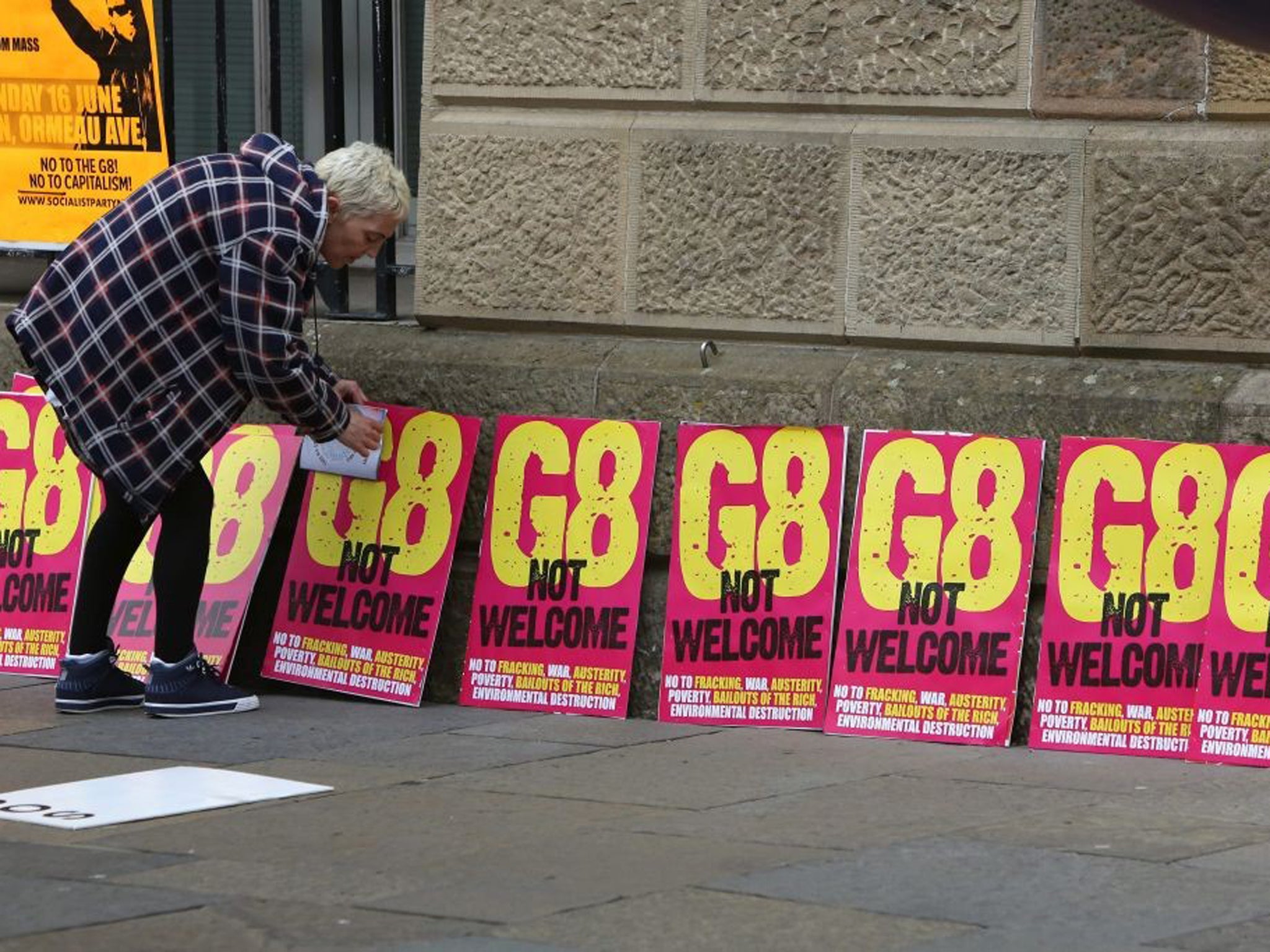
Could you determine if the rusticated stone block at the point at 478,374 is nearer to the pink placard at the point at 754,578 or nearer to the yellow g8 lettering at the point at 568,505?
the yellow g8 lettering at the point at 568,505

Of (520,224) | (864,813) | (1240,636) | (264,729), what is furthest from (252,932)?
(520,224)

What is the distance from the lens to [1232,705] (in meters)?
5.57

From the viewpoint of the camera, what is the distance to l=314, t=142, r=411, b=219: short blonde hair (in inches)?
239

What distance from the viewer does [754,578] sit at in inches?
242

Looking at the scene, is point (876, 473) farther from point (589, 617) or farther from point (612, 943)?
point (612, 943)

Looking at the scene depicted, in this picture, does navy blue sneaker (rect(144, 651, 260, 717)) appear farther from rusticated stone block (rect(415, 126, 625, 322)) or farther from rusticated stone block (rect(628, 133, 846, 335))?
rusticated stone block (rect(628, 133, 846, 335))

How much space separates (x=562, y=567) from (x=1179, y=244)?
1.80 meters

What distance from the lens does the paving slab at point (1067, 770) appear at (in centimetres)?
533

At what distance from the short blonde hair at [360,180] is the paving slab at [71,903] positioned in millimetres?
2256

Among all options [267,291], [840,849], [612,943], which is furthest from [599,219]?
[612,943]

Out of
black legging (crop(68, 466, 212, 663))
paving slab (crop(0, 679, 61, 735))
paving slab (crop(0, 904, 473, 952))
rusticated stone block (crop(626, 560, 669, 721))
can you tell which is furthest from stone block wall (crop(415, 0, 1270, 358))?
paving slab (crop(0, 904, 473, 952))

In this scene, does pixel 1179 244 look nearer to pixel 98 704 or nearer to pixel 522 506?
pixel 522 506

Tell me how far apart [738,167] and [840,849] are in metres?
2.38

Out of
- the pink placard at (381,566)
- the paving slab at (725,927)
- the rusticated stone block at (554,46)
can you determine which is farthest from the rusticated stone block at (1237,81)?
the paving slab at (725,927)
